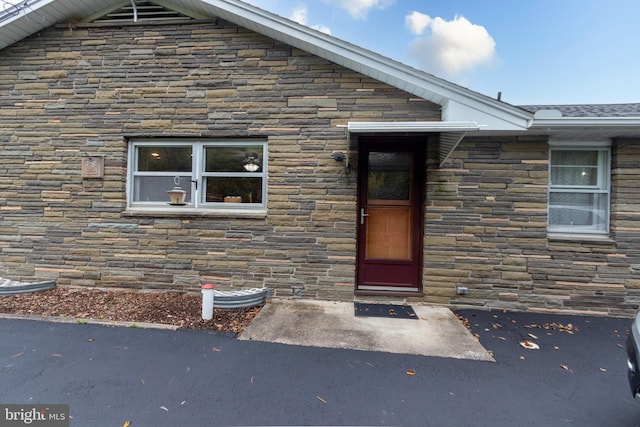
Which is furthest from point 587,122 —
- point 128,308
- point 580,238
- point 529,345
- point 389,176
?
point 128,308

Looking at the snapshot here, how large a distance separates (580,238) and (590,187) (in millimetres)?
754

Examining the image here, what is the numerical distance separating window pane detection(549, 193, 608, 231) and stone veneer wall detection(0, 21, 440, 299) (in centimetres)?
219

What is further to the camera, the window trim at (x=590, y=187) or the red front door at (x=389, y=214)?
the red front door at (x=389, y=214)

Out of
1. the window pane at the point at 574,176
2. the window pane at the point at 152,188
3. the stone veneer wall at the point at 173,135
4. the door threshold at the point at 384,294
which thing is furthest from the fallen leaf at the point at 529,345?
the window pane at the point at 152,188

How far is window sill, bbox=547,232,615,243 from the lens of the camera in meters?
4.02

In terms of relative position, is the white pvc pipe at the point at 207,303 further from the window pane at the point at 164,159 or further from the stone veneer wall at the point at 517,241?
the stone veneer wall at the point at 517,241

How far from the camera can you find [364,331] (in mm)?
3305

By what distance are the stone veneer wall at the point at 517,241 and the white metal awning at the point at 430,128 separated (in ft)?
1.55

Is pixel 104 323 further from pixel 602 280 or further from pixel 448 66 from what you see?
pixel 448 66

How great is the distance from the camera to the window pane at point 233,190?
14.8 ft

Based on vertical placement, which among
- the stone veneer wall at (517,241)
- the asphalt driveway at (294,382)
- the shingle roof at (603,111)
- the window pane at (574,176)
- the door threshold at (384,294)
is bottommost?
the asphalt driveway at (294,382)

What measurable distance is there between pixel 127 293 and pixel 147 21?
4.17 meters

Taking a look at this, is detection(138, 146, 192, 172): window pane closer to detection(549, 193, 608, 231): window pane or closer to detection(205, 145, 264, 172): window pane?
detection(205, 145, 264, 172): window pane

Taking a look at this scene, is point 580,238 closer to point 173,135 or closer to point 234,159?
point 234,159
